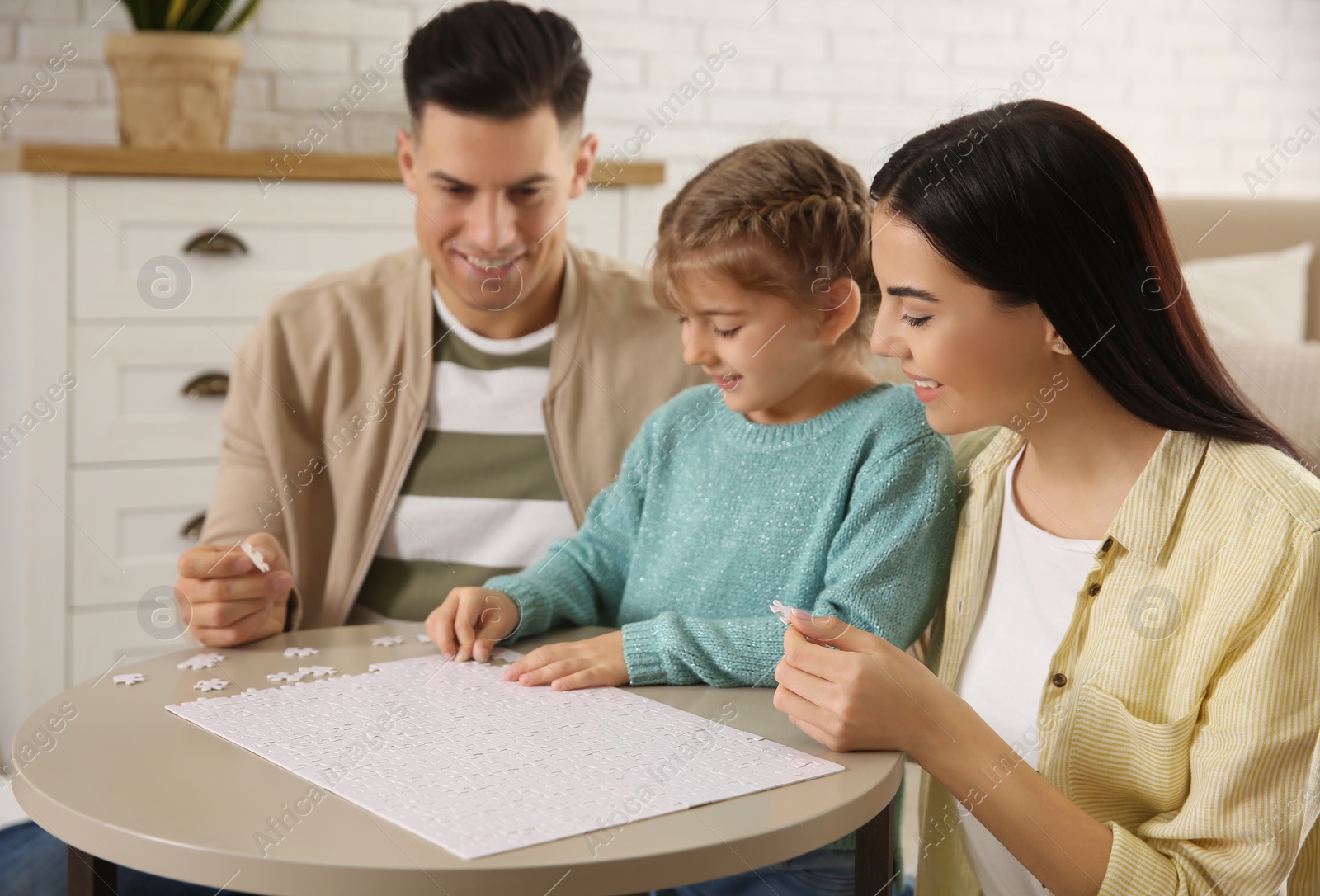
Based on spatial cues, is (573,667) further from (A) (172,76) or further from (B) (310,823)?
(A) (172,76)

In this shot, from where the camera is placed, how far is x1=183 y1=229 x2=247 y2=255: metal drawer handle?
8.62 ft

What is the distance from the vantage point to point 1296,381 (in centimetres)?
242

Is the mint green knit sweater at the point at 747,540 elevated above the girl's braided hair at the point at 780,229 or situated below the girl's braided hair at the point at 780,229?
below

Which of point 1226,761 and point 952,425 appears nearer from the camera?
point 1226,761

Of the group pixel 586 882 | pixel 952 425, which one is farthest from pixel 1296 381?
pixel 586 882

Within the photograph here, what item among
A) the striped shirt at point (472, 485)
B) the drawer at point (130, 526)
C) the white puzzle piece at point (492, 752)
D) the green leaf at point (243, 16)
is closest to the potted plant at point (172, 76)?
the green leaf at point (243, 16)

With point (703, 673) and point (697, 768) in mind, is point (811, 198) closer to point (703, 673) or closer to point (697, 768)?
point (703, 673)

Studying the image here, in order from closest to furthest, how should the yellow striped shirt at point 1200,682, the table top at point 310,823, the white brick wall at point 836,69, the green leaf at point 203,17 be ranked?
the table top at point 310,823
the yellow striped shirt at point 1200,682
the green leaf at point 203,17
the white brick wall at point 836,69

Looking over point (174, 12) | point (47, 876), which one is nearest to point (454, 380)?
point (47, 876)

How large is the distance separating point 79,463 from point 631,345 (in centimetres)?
134

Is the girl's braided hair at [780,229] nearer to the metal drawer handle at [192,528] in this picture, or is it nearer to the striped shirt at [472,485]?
the striped shirt at [472,485]

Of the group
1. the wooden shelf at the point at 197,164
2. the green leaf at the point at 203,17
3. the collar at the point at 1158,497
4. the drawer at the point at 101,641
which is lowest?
the drawer at the point at 101,641

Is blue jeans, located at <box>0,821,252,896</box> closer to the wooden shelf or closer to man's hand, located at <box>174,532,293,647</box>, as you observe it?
man's hand, located at <box>174,532,293,647</box>

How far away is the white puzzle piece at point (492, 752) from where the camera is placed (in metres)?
0.94
